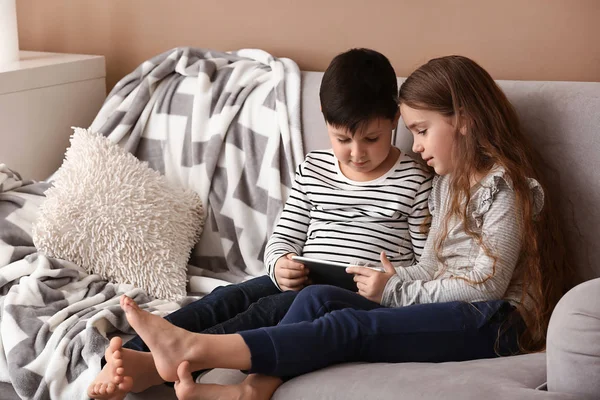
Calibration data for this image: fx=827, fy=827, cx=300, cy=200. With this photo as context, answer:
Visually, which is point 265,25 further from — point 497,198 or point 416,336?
point 416,336

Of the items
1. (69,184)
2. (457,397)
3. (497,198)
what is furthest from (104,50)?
(457,397)

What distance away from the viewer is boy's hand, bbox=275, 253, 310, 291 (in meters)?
1.73

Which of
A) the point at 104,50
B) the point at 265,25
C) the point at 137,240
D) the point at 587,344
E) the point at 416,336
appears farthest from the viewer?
the point at 104,50

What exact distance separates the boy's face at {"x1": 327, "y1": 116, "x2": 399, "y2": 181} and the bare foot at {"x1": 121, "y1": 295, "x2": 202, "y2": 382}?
0.56 meters

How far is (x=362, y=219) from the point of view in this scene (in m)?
1.83

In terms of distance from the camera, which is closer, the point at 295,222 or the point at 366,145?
the point at 366,145

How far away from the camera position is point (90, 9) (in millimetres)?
2846

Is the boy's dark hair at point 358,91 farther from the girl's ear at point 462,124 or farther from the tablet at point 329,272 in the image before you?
the tablet at point 329,272

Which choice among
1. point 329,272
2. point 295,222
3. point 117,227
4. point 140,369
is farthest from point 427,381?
point 117,227

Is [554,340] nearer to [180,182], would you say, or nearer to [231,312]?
[231,312]

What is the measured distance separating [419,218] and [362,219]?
0.13m

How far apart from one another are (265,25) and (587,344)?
60.3 inches

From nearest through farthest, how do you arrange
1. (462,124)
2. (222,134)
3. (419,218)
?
(462,124)
(419,218)
(222,134)

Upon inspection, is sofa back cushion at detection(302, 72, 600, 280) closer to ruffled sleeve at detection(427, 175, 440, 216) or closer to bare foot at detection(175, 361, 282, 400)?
ruffled sleeve at detection(427, 175, 440, 216)
